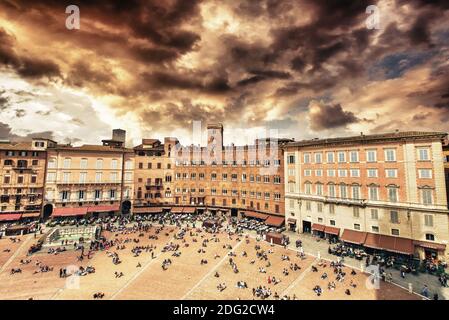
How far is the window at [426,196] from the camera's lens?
3509 centimetres

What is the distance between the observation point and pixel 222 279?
32.0 meters

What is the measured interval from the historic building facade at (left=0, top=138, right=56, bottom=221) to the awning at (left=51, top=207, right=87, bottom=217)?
12.7 ft

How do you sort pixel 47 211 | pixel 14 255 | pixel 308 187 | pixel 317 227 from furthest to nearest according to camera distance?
pixel 47 211
pixel 308 187
pixel 317 227
pixel 14 255

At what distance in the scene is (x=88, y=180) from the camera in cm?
6019

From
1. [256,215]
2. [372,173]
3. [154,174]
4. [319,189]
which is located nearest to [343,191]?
[319,189]

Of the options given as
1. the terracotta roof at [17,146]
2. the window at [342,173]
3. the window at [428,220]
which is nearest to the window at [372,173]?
the window at [342,173]

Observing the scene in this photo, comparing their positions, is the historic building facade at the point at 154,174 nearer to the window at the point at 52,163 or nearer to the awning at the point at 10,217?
the window at the point at 52,163

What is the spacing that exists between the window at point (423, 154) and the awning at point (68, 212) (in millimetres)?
66635

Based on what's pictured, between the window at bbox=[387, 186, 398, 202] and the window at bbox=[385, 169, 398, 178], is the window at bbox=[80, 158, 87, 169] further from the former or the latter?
the window at bbox=[387, 186, 398, 202]

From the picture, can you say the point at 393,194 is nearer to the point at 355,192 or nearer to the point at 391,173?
the point at 391,173

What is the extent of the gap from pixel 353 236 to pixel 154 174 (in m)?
49.2

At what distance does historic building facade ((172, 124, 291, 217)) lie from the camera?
55531mm

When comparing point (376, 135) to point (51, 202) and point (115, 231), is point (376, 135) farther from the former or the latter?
point (51, 202)
